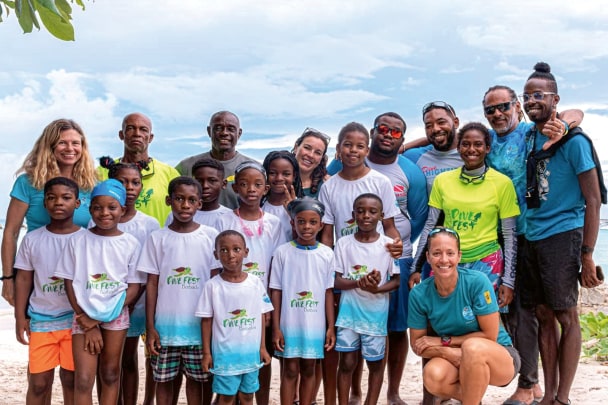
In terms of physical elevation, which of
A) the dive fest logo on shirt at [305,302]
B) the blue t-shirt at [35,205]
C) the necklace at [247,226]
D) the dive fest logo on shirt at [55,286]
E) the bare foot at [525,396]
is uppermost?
the blue t-shirt at [35,205]

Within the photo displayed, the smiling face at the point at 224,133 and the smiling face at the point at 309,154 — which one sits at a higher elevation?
the smiling face at the point at 224,133

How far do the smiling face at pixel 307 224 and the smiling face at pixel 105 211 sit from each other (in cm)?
127

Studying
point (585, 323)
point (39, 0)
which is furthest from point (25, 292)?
point (585, 323)

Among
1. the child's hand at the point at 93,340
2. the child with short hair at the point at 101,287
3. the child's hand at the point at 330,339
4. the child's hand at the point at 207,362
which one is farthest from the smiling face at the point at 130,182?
the child's hand at the point at 330,339

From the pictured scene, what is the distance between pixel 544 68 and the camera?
551 cm

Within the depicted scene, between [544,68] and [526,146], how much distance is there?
0.74 meters

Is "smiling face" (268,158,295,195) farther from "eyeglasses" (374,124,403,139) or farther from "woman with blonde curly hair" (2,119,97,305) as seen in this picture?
"woman with blonde curly hair" (2,119,97,305)

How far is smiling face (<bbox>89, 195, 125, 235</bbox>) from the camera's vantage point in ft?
14.1

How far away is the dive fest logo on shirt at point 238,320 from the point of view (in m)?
4.30

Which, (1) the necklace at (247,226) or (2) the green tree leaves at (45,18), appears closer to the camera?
(2) the green tree leaves at (45,18)

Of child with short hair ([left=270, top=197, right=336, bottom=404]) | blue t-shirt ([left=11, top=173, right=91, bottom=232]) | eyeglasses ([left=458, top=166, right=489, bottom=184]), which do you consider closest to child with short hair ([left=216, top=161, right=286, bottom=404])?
child with short hair ([left=270, top=197, right=336, bottom=404])

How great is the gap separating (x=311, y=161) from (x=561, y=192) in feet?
6.81

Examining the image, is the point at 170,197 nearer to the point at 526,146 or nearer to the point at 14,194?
the point at 14,194

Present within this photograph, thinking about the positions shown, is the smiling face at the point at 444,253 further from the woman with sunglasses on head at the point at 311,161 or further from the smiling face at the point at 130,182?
the smiling face at the point at 130,182
